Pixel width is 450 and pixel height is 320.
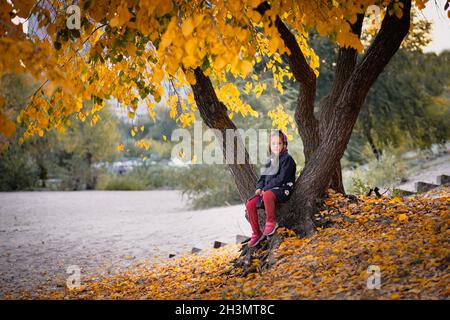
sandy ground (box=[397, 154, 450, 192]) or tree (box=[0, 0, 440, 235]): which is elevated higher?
tree (box=[0, 0, 440, 235])

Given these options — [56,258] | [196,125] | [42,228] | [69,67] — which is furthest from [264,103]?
[69,67]

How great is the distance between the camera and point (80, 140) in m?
22.7

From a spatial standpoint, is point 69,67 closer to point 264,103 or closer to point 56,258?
point 56,258

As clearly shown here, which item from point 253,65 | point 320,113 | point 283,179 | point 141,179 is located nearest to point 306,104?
point 320,113

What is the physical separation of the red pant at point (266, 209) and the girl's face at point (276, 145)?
525mm

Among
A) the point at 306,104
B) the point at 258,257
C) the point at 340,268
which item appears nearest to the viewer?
the point at 340,268

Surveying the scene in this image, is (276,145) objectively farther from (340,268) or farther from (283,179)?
(340,268)

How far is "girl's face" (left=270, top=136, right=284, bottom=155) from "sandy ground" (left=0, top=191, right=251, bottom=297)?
300 cm

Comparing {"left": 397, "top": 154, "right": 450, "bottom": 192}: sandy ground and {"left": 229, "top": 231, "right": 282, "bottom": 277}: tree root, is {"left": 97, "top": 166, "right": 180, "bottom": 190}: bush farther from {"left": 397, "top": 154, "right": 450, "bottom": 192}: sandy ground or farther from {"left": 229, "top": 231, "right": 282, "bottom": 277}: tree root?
{"left": 229, "top": 231, "right": 282, "bottom": 277}: tree root

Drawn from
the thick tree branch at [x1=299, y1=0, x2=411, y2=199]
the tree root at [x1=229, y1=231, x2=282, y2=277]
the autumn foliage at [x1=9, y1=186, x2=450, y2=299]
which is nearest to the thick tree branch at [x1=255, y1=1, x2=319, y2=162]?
the thick tree branch at [x1=299, y1=0, x2=411, y2=199]

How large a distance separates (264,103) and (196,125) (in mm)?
2349

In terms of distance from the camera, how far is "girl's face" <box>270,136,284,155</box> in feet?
17.9

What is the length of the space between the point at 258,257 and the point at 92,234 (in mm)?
5988

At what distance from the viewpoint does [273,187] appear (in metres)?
5.29
